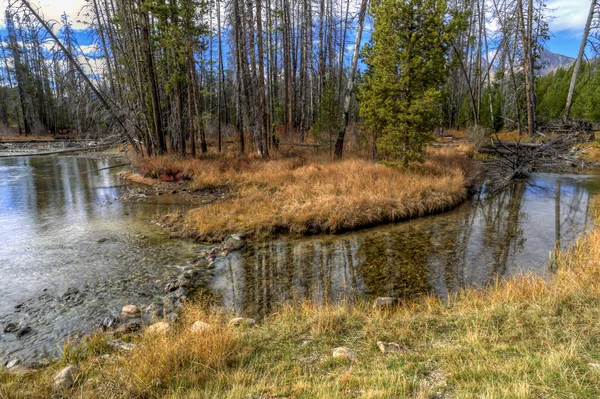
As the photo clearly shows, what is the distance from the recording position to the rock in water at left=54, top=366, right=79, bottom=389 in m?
3.07

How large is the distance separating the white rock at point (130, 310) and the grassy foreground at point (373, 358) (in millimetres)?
1014

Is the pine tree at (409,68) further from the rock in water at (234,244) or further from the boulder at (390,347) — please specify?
the boulder at (390,347)

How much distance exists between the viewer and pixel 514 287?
4773 millimetres

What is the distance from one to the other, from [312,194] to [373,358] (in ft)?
26.6

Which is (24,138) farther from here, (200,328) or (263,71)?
(200,328)

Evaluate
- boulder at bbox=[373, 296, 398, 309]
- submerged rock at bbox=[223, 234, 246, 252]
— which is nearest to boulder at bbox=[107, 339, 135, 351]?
boulder at bbox=[373, 296, 398, 309]

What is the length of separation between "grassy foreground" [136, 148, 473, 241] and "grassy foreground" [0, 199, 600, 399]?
508 centimetres

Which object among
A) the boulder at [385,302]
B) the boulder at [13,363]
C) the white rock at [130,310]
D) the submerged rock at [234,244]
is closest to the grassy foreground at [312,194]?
the submerged rock at [234,244]

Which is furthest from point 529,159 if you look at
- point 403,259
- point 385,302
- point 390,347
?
point 390,347

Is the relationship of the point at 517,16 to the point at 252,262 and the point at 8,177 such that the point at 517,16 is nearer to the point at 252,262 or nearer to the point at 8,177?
the point at 252,262

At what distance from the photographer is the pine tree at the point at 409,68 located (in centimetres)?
1227

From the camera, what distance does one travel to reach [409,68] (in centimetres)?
1248

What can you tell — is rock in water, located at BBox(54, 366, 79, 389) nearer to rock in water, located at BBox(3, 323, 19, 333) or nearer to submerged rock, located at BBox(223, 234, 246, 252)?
rock in water, located at BBox(3, 323, 19, 333)

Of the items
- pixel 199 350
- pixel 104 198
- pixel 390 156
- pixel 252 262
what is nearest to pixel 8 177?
pixel 104 198
